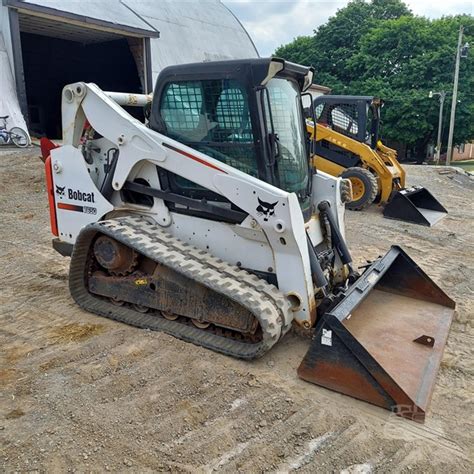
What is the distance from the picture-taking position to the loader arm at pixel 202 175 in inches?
135

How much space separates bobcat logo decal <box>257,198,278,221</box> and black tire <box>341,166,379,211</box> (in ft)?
21.5

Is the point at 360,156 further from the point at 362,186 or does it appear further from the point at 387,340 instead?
the point at 387,340

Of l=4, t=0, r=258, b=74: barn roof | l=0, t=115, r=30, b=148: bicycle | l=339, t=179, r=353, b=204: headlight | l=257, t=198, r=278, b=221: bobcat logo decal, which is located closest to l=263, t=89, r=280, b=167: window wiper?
l=257, t=198, r=278, b=221: bobcat logo decal

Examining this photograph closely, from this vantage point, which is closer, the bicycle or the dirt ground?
the dirt ground

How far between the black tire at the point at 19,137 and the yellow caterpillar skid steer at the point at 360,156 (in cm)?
789

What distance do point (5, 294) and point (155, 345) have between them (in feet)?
6.67

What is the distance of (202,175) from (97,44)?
760 inches

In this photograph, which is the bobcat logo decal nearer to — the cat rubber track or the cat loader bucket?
the cat rubber track

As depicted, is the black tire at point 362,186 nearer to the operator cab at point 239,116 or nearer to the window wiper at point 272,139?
the operator cab at point 239,116

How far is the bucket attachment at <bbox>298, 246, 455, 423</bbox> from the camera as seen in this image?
2973 millimetres

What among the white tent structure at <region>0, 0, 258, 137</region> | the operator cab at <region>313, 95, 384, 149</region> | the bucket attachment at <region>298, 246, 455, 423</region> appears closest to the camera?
the bucket attachment at <region>298, 246, 455, 423</region>

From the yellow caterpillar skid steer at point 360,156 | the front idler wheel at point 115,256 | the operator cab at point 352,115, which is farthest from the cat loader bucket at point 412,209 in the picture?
the front idler wheel at point 115,256

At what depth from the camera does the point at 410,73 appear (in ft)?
90.6

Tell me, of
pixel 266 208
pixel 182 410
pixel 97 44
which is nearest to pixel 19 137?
pixel 97 44
